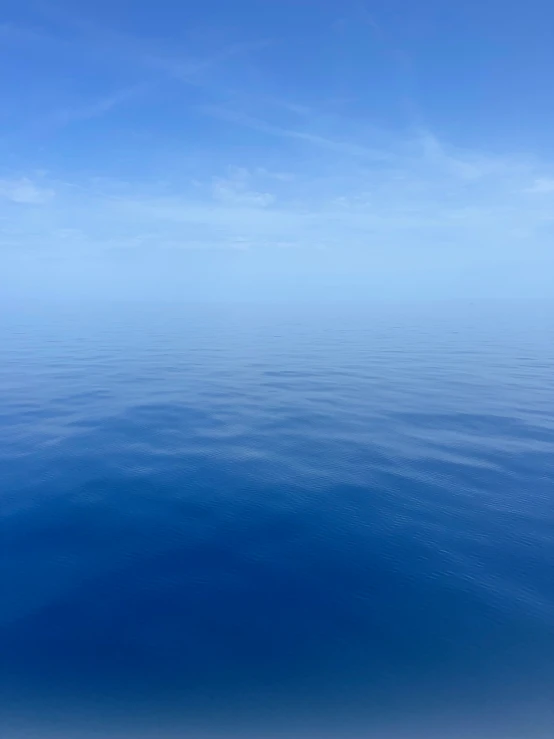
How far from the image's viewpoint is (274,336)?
59.6 meters

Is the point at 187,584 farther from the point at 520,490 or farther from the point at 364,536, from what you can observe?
the point at 520,490

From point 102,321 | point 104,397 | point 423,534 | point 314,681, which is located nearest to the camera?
point 314,681

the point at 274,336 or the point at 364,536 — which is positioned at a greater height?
the point at 274,336

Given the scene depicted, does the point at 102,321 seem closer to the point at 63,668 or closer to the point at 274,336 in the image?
the point at 274,336

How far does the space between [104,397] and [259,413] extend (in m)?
10.3

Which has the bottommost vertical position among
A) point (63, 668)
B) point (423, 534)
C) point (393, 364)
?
point (63, 668)

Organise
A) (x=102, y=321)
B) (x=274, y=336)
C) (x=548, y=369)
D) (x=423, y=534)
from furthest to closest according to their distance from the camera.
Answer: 1. (x=102, y=321)
2. (x=274, y=336)
3. (x=548, y=369)
4. (x=423, y=534)

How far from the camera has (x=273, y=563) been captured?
13.0 metres

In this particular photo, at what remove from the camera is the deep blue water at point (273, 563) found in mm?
9180

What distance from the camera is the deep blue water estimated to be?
9180 millimetres

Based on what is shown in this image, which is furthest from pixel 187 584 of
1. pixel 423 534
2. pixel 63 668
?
pixel 423 534

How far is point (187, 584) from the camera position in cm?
1212

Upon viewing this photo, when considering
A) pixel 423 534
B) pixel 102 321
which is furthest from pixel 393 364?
pixel 102 321

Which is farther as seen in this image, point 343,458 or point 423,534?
point 343,458
